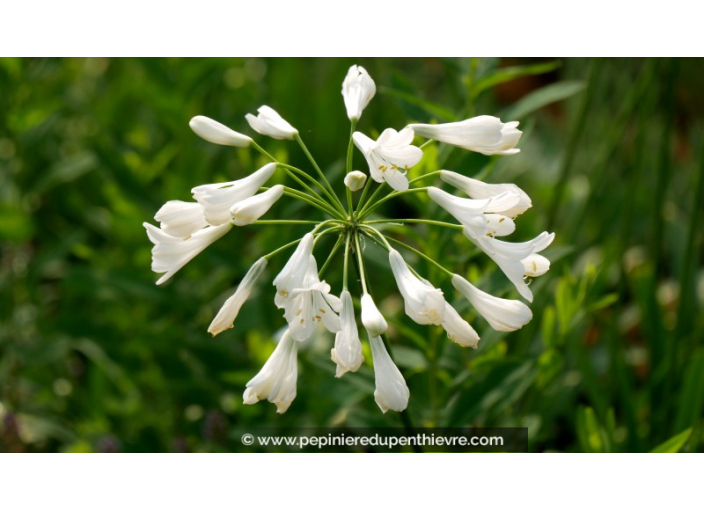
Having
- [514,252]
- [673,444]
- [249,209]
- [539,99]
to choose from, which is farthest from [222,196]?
[673,444]

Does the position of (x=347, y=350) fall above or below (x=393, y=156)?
below

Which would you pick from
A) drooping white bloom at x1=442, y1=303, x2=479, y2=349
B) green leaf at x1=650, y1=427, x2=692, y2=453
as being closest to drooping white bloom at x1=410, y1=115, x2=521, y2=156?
drooping white bloom at x1=442, y1=303, x2=479, y2=349

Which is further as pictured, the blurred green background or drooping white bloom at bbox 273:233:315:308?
the blurred green background

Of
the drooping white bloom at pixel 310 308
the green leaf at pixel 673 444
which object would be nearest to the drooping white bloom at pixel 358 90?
the drooping white bloom at pixel 310 308

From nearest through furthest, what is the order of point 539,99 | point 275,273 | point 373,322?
point 373,322 → point 539,99 → point 275,273

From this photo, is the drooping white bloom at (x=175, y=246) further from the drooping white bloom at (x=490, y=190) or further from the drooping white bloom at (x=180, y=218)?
the drooping white bloom at (x=490, y=190)

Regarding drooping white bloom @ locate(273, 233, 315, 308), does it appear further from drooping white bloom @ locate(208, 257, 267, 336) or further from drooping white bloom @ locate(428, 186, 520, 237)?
drooping white bloom @ locate(428, 186, 520, 237)

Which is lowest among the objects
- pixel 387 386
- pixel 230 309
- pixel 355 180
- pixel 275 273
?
pixel 387 386

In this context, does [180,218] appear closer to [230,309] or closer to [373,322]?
[230,309]
